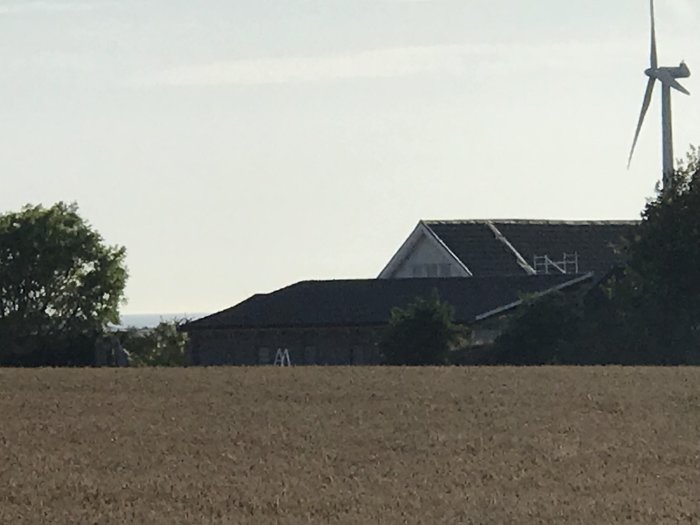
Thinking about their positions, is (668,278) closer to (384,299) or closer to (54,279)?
(384,299)

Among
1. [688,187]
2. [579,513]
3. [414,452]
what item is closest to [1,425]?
[414,452]

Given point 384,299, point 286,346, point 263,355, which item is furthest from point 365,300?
point 263,355

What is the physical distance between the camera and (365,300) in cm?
8050

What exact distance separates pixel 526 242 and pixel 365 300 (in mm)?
17188

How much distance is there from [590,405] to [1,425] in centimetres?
1037

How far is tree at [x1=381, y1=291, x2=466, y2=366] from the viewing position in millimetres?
64250

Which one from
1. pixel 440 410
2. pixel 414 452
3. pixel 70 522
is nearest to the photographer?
pixel 70 522

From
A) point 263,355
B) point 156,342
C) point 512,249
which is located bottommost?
point 263,355

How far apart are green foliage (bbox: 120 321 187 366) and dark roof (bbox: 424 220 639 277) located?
46.4 ft

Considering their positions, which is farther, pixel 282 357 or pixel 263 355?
pixel 263 355

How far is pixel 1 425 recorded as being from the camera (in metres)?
30.9

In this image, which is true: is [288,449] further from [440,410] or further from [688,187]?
[688,187]

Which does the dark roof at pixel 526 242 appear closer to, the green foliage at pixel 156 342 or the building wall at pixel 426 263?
the building wall at pixel 426 263

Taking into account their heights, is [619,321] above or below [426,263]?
below
